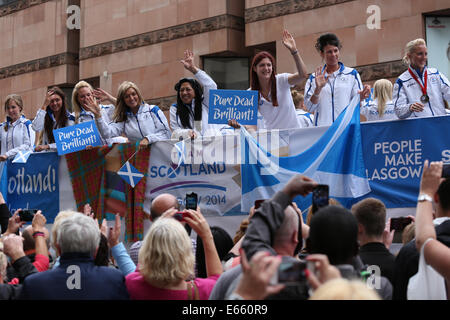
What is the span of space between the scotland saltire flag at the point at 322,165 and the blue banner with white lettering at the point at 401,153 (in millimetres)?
129

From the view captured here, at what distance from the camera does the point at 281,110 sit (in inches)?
372

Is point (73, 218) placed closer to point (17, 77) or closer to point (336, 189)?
point (336, 189)

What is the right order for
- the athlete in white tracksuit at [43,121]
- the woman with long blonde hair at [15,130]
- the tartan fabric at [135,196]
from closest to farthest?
the tartan fabric at [135,196] → the athlete in white tracksuit at [43,121] → the woman with long blonde hair at [15,130]

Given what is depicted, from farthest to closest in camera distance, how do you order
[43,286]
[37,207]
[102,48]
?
1. [102,48]
2. [37,207]
3. [43,286]

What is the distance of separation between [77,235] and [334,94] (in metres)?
5.86

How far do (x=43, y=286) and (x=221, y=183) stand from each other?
4.86 m

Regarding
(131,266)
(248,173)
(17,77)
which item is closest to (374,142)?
(248,173)

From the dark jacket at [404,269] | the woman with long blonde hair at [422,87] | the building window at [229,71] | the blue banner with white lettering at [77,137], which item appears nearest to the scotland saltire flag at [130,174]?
the blue banner with white lettering at [77,137]

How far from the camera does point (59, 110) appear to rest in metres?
11.1

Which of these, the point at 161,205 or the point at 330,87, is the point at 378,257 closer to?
the point at 161,205

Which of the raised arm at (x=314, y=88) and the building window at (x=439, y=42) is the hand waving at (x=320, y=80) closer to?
the raised arm at (x=314, y=88)

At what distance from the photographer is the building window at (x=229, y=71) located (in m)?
18.8

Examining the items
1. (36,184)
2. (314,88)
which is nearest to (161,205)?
(314,88)

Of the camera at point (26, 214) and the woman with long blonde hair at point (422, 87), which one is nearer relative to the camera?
the camera at point (26, 214)
